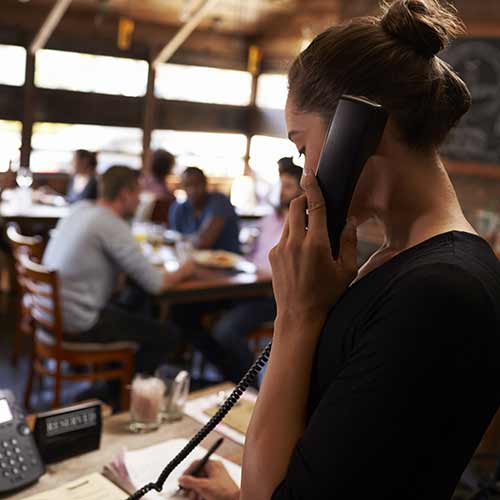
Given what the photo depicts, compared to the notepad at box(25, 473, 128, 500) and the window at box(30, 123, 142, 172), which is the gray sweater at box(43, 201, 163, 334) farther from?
the window at box(30, 123, 142, 172)

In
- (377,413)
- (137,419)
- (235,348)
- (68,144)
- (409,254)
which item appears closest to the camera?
(377,413)

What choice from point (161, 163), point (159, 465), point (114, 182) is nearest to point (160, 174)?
point (161, 163)

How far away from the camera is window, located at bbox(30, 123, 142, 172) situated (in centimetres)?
793

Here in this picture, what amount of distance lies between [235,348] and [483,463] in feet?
4.65

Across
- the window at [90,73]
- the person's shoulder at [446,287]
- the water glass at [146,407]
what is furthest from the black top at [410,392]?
the window at [90,73]

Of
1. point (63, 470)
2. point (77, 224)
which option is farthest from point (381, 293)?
point (77, 224)

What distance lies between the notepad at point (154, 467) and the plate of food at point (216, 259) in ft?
8.14

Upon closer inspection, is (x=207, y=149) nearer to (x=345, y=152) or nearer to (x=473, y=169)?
(x=473, y=169)

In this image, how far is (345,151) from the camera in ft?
2.88

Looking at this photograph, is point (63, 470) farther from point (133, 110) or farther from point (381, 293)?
point (133, 110)

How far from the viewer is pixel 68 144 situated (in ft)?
26.8

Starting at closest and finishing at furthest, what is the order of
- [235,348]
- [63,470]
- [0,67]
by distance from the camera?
1. [63,470]
2. [235,348]
3. [0,67]

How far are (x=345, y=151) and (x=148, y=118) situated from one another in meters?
8.05

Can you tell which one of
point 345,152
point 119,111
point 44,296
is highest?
point 119,111
